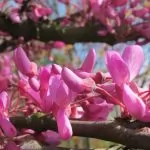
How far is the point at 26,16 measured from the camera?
2.53 meters

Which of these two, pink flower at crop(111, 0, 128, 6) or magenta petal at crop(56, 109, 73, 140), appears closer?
magenta petal at crop(56, 109, 73, 140)

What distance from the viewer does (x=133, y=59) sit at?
2.82ft

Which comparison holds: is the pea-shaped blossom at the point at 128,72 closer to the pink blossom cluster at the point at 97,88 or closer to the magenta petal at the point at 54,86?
the pink blossom cluster at the point at 97,88

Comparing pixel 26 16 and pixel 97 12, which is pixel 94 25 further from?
pixel 26 16

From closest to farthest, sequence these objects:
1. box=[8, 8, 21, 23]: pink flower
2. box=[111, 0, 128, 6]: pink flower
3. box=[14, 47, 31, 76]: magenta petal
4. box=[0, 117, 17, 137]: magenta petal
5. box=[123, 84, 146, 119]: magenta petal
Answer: box=[123, 84, 146, 119]: magenta petal → box=[0, 117, 17, 137]: magenta petal → box=[14, 47, 31, 76]: magenta petal → box=[111, 0, 128, 6]: pink flower → box=[8, 8, 21, 23]: pink flower

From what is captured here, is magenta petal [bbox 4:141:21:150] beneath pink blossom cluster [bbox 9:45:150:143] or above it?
beneath

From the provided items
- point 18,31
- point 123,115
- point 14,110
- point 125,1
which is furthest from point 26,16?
point 123,115

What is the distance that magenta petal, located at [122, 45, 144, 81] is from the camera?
86cm

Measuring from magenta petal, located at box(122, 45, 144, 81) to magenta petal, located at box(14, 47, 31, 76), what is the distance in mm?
262

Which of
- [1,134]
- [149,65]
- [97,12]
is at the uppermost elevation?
[97,12]

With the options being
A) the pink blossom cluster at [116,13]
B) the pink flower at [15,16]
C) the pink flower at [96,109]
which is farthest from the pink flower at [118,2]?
the pink flower at [96,109]

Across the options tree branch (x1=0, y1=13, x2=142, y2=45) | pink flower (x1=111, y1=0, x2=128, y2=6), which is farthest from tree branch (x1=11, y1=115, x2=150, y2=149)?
tree branch (x1=0, y1=13, x2=142, y2=45)

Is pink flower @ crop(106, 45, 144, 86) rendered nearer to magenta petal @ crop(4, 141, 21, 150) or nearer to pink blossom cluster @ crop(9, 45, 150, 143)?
pink blossom cluster @ crop(9, 45, 150, 143)

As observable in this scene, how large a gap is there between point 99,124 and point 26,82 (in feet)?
0.86
